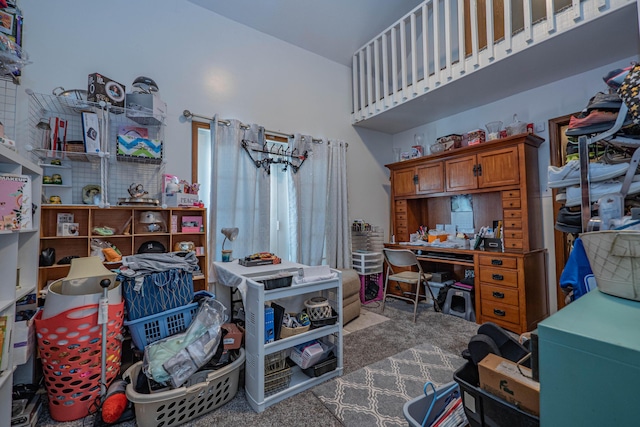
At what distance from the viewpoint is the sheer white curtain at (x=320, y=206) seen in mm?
3289

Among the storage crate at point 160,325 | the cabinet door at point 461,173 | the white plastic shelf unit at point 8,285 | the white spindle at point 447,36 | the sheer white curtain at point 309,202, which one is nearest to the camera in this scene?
the white plastic shelf unit at point 8,285

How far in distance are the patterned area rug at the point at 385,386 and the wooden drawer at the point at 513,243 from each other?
133 cm

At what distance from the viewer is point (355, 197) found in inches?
156

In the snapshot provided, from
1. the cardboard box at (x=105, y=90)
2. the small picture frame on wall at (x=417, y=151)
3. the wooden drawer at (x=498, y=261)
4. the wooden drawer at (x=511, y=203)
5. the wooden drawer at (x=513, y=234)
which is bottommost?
the wooden drawer at (x=498, y=261)

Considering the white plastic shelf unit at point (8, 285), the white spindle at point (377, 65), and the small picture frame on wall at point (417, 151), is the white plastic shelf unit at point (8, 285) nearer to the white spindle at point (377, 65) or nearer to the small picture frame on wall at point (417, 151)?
the white spindle at point (377, 65)

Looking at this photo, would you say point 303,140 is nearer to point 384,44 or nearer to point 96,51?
point 384,44

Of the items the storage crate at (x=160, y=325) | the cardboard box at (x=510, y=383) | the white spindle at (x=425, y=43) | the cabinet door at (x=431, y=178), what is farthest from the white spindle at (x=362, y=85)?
the cardboard box at (x=510, y=383)

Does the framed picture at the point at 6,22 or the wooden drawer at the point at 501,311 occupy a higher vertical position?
the framed picture at the point at 6,22

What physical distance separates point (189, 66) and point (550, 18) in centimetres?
318

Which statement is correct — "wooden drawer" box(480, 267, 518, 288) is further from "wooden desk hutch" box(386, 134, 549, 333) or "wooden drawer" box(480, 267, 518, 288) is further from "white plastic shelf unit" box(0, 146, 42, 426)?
"white plastic shelf unit" box(0, 146, 42, 426)

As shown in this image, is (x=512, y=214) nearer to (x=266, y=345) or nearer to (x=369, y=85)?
(x=369, y=85)

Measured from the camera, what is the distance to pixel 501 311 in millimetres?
2674

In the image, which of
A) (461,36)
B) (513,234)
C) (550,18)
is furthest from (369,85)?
(513,234)

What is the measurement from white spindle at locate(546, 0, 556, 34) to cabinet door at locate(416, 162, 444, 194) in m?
1.54
